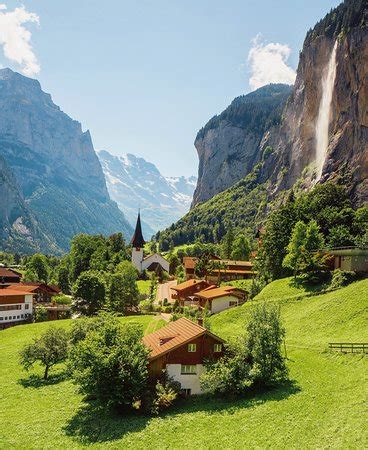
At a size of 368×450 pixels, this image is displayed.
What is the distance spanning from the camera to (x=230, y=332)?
5550cm

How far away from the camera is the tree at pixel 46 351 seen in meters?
49.1

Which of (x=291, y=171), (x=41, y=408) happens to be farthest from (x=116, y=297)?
(x=291, y=171)

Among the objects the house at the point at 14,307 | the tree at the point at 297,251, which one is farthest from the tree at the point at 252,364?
the house at the point at 14,307

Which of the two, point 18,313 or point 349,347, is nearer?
point 349,347

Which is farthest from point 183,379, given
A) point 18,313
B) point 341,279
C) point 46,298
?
point 46,298

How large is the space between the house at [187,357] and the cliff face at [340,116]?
83230 mm

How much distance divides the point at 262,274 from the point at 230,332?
27.9 meters

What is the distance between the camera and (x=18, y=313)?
82.8 meters

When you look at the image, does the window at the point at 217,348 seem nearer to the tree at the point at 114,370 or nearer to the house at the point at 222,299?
the tree at the point at 114,370

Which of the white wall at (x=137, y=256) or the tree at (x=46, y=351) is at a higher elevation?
the white wall at (x=137, y=256)

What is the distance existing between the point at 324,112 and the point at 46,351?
133939 millimetres

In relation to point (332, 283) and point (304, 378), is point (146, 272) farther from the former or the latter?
point (304, 378)

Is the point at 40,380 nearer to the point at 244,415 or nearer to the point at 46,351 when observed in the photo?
the point at 46,351

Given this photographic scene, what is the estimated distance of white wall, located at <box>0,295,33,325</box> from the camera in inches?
3152
